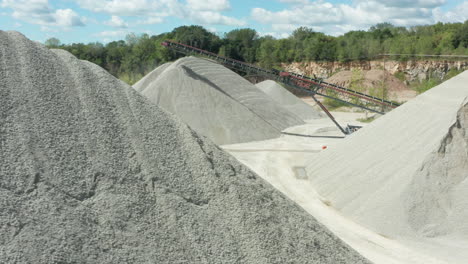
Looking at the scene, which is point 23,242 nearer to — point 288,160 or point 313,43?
point 288,160

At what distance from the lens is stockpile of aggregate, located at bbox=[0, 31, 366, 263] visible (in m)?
6.11

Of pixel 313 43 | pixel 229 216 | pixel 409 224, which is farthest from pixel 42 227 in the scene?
pixel 313 43

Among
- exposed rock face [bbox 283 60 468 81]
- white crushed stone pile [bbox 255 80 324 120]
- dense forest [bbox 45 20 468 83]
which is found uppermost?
dense forest [bbox 45 20 468 83]

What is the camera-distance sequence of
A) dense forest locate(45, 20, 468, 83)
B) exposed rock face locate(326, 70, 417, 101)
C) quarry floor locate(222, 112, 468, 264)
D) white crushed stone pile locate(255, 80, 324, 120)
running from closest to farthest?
quarry floor locate(222, 112, 468, 264)
white crushed stone pile locate(255, 80, 324, 120)
exposed rock face locate(326, 70, 417, 101)
dense forest locate(45, 20, 468, 83)

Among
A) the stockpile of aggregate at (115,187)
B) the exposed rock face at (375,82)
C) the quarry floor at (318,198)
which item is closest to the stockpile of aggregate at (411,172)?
the quarry floor at (318,198)

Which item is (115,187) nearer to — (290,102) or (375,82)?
(290,102)

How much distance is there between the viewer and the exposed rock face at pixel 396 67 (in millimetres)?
52094

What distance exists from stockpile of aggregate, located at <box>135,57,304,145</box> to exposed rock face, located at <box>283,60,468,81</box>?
21.3m

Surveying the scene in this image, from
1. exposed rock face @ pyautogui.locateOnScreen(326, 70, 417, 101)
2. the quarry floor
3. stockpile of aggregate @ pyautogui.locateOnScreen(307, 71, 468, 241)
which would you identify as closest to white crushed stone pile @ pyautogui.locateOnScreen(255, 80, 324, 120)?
the quarry floor

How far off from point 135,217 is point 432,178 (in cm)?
894

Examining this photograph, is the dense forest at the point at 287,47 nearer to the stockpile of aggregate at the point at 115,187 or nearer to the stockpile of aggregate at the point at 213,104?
the stockpile of aggregate at the point at 213,104

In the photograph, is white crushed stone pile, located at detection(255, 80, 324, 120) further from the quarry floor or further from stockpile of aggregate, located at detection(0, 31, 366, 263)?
stockpile of aggregate, located at detection(0, 31, 366, 263)

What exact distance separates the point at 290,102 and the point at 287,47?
29.6 m

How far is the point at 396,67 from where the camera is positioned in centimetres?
5550
